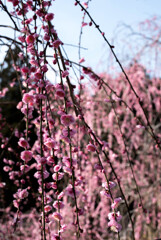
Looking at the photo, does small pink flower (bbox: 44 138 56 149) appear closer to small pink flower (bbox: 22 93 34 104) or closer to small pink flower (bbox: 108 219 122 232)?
small pink flower (bbox: 22 93 34 104)

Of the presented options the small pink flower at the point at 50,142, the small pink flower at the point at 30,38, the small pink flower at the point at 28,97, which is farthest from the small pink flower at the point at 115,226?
the small pink flower at the point at 30,38

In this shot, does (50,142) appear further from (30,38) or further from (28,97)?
(30,38)

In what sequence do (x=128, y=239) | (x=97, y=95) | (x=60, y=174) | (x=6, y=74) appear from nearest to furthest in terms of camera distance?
(x=60, y=174) → (x=128, y=239) → (x=97, y=95) → (x=6, y=74)

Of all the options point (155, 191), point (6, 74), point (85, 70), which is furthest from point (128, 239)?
point (6, 74)

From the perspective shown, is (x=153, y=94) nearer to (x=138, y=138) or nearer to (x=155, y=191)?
(x=138, y=138)

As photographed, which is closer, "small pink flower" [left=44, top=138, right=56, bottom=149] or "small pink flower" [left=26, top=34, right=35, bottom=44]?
"small pink flower" [left=44, top=138, right=56, bottom=149]

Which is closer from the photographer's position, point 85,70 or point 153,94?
point 85,70

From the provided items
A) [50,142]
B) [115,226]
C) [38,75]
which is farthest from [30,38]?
[115,226]

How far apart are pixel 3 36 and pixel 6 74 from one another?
751 centimetres

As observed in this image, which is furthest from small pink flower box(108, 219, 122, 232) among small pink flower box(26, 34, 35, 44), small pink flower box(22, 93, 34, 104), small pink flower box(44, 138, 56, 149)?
small pink flower box(26, 34, 35, 44)

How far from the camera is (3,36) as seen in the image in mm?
1332

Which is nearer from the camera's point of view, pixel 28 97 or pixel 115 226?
pixel 115 226

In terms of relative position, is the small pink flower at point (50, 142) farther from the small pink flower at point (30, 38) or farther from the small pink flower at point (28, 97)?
the small pink flower at point (30, 38)

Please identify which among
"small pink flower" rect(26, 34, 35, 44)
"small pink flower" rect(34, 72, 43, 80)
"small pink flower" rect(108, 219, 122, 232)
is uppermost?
"small pink flower" rect(26, 34, 35, 44)
